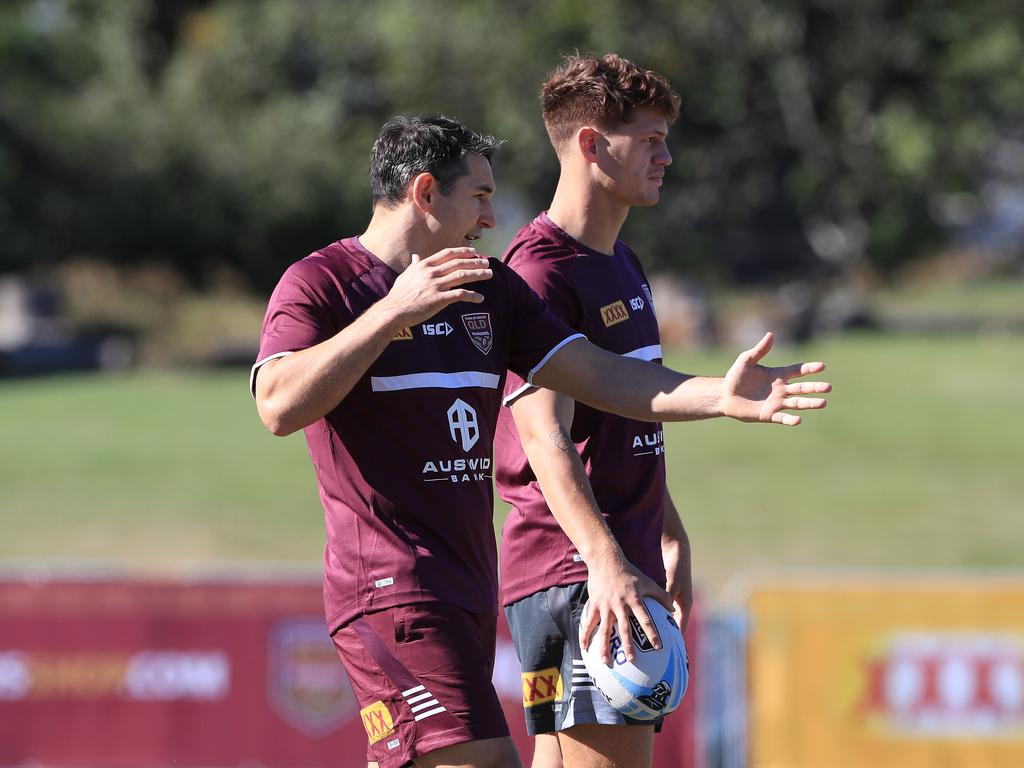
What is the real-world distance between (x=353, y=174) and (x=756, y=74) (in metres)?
10.7

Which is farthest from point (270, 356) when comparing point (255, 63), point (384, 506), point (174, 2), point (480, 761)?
point (174, 2)

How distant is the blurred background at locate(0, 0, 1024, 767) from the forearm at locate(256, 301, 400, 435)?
20.9ft

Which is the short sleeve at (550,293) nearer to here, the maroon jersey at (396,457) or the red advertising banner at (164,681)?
the maroon jersey at (396,457)

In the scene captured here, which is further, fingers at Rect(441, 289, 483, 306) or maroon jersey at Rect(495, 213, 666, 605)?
maroon jersey at Rect(495, 213, 666, 605)

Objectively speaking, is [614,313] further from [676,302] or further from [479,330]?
[676,302]

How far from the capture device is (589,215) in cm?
486

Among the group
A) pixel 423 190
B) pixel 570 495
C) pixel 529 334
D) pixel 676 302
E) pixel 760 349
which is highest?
pixel 676 302

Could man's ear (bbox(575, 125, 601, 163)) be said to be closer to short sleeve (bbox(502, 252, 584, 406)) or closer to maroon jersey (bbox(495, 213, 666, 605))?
maroon jersey (bbox(495, 213, 666, 605))

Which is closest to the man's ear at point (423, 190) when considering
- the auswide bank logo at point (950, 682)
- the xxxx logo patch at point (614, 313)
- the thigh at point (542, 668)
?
the xxxx logo patch at point (614, 313)

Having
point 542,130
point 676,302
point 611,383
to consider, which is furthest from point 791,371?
point 542,130

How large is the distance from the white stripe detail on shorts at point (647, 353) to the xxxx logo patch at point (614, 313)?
4.4 inches

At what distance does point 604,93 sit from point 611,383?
0.96 meters

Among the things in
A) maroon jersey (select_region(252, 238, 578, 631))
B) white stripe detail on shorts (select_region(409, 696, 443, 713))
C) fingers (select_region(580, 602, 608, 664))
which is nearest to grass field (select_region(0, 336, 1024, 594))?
fingers (select_region(580, 602, 608, 664))

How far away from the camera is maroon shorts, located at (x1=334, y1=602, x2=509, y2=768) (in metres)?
4.00
